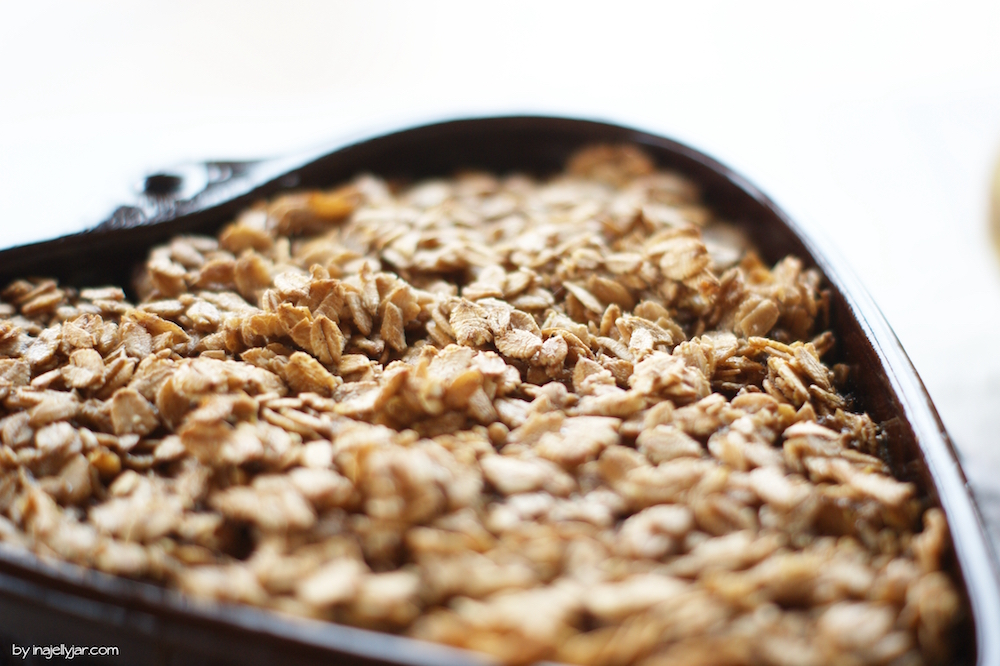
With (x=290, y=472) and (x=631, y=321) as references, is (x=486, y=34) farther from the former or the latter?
(x=290, y=472)

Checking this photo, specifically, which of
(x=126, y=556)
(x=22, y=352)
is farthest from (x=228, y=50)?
(x=126, y=556)

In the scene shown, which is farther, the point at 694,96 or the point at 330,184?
the point at 694,96

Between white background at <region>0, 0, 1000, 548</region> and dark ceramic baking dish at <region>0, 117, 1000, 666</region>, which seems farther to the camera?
white background at <region>0, 0, 1000, 548</region>

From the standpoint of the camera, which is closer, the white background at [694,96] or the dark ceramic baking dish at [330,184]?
the dark ceramic baking dish at [330,184]
